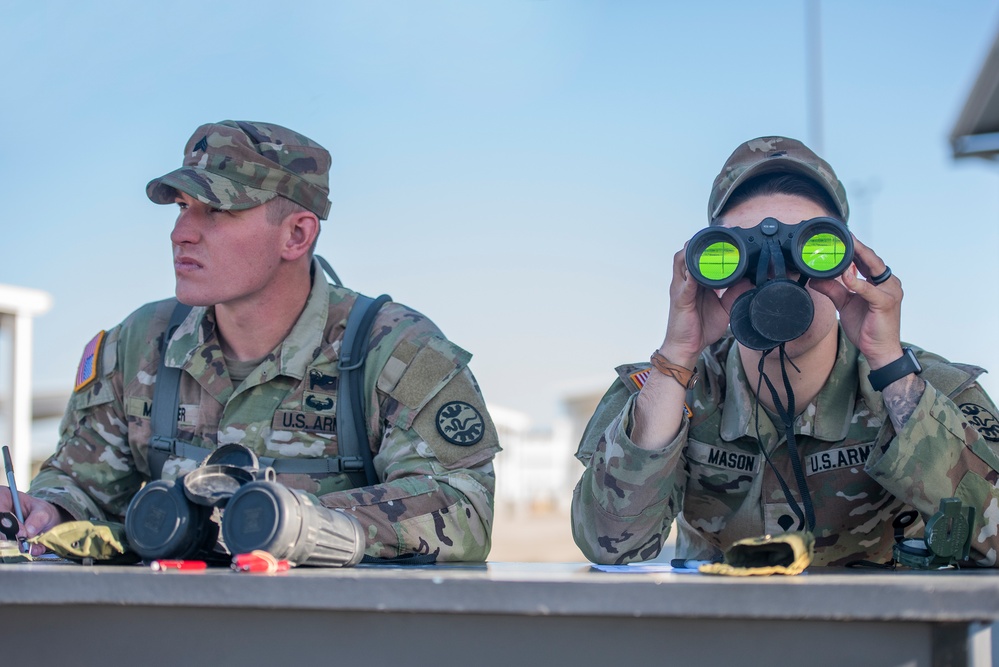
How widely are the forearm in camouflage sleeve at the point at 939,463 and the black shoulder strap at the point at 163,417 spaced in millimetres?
1646

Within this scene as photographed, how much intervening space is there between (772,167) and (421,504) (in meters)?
1.02

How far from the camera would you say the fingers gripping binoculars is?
5.67 feet

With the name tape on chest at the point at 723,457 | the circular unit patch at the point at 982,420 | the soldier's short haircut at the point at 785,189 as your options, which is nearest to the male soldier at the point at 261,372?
the name tape on chest at the point at 723,457

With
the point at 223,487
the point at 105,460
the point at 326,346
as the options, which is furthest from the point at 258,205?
the point at 223,487

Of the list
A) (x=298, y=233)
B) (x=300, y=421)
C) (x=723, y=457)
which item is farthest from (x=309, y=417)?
(x=723, y=457)

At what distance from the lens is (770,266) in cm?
179

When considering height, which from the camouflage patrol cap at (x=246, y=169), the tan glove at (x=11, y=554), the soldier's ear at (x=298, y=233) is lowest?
the tan glove at (x=11, y=554)

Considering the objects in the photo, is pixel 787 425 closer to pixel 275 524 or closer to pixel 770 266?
pixel 770 266

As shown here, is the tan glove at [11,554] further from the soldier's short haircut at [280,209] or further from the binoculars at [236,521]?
the soldier's short haircut at [280,209]

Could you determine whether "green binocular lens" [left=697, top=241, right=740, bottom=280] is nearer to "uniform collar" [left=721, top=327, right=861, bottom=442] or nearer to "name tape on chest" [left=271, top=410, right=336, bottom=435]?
"uniform collar" [left=721, top=327, right=861, bottom=442]

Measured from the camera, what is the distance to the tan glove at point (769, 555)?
1.32m

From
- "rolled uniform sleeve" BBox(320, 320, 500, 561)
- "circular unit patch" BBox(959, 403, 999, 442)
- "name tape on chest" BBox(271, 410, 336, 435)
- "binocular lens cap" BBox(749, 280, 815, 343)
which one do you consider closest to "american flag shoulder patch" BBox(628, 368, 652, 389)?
"rolled uniform sleeve" BBox(320, 320, 500, 561)

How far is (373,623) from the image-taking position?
1.27m

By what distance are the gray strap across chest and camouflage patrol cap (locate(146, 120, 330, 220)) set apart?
1.11 feet
